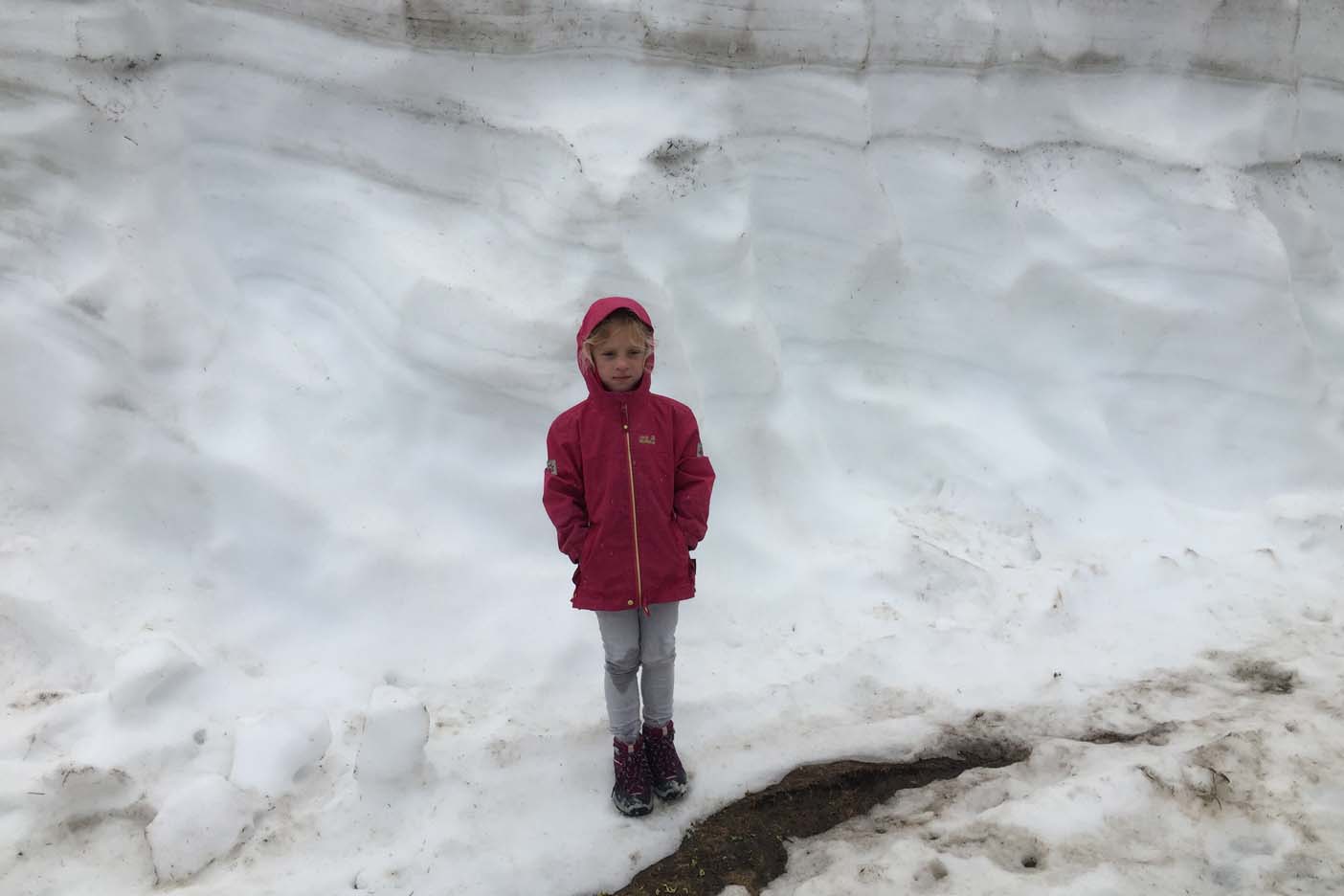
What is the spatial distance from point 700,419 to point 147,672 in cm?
255

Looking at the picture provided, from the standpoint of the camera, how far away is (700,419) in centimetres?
487

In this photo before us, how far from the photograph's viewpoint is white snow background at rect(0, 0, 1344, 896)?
345cm

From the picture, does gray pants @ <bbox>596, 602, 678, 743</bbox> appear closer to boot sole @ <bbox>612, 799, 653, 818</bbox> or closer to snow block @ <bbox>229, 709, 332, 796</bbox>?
boot sole @ <bbox>612, 799, 653, 818</bbox>

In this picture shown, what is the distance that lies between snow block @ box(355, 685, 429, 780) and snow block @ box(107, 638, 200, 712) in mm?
805

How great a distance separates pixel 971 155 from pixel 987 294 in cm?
81

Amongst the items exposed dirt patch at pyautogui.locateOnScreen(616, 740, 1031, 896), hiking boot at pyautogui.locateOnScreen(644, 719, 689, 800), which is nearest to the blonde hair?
hiking boot at pyautogui.locateOnScreen(644, 719, 689, 800)

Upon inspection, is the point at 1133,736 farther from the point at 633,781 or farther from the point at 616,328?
the point at 616,328

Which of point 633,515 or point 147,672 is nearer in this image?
point 633,515

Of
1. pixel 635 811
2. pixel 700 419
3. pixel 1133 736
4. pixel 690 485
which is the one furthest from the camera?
pixel 700 419

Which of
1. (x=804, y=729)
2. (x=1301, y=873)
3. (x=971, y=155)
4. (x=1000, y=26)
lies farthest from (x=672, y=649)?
(x=1000, y=26)

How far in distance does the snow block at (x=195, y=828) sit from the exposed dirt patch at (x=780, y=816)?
4.24ft

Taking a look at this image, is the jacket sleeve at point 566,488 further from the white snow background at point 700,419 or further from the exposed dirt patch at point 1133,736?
the exposed dirt patch at point 1133,736

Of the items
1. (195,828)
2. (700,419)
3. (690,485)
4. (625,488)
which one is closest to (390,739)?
(195,828)

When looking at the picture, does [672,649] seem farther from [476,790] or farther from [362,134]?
[362,134]
